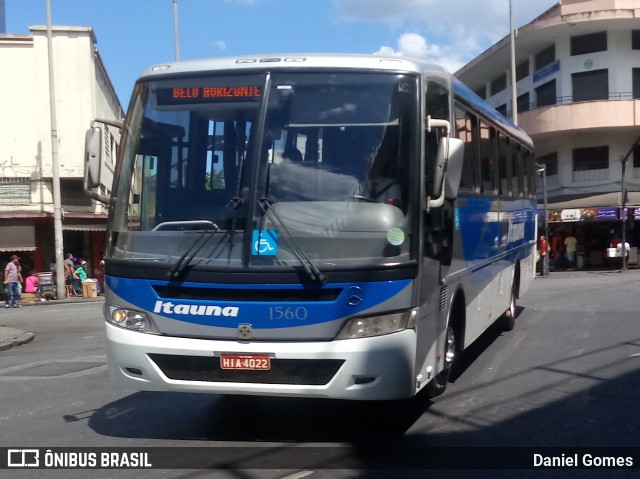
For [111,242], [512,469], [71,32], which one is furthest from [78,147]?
[512,469]

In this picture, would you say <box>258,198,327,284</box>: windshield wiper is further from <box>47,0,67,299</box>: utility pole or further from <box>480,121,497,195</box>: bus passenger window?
<box>47,0,67,299</box>: utility pole

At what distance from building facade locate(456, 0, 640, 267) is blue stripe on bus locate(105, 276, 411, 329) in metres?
29.1

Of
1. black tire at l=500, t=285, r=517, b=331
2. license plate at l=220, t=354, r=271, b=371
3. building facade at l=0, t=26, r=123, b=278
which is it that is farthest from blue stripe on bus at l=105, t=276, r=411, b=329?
building facade at l=0, t=26, r=123, b=278

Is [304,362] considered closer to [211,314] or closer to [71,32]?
[211,314]

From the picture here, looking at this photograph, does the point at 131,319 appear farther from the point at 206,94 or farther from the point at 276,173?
the point at 206,94

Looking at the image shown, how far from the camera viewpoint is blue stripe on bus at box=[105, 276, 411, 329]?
5.87m

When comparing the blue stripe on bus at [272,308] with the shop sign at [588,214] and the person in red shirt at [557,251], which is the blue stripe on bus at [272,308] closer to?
the shop sign at [588,214]

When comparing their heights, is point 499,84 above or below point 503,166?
above

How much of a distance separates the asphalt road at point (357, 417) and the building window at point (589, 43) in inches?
1055

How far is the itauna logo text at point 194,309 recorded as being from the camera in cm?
602

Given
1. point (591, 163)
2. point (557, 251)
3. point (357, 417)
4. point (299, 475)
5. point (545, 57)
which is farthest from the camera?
point (545, 57)

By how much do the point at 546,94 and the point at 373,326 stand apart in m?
33.6

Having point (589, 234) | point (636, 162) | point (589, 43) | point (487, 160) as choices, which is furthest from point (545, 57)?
point (487, 160)

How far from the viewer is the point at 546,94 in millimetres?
37031
